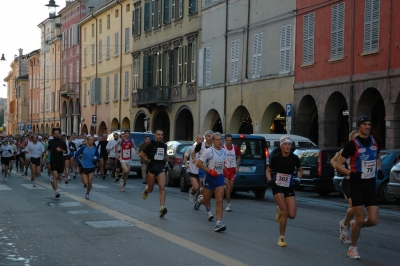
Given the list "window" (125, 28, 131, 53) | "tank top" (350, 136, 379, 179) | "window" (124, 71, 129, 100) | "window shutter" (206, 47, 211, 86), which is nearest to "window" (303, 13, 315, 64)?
"window shutter" (206, 47, 211, 86)

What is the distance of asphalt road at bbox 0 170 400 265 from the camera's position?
1038 cm

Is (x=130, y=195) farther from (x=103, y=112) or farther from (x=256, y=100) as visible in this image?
(x=103, y=112)

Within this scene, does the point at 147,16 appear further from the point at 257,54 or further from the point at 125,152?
the point at 125,152

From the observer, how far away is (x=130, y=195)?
22.3 metres

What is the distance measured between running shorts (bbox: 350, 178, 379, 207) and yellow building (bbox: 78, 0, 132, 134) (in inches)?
1875

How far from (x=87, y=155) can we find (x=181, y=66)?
27.7m

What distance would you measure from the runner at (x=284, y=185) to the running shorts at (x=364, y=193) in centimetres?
127

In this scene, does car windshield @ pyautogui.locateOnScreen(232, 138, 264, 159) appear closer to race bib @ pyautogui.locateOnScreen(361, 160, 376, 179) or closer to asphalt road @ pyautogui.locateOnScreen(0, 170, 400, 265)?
asphalt road @ pyautogui.locateOnScreen(0, 170, 400, 265)

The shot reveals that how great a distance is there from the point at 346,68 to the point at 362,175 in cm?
2093

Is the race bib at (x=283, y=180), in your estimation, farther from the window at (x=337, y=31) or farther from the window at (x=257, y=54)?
the window at (x=257, y=54)

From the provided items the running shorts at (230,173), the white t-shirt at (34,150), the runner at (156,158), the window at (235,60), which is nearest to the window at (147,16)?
the window at (235,60)

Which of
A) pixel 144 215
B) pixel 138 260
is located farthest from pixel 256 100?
pixel 138 260

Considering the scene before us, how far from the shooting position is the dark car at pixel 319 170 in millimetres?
24125

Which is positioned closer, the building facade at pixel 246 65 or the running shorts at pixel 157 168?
the running shorts at pixel 157 168
